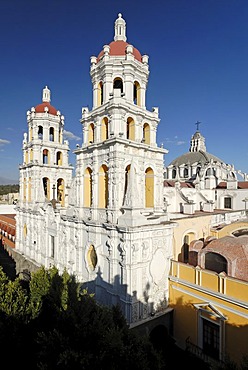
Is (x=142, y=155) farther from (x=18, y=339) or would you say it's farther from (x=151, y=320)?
(x=18, y=339)

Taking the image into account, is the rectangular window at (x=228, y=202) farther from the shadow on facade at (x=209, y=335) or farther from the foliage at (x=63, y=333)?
the foliage at (x=63, y=333)

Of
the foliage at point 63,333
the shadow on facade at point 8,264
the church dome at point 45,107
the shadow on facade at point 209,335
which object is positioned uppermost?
the church dome at point 45,107

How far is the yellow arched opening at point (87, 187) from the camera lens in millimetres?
16516

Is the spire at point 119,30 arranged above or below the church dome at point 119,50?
above

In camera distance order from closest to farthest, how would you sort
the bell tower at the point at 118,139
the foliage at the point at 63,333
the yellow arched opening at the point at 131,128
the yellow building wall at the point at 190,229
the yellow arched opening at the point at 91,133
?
1. the foliage at the point at 63,333
2. the bell tower at the point at 118,139
3. the yellow arched opening at the point at 131,128
4. the yellow building wall at the point at 190,229
5. the yellow arched opening at the point at 91,133

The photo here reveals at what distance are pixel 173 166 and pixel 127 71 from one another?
27072mm

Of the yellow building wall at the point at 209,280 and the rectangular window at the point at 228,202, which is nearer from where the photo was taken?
the yellow building wall at the point at 209,280

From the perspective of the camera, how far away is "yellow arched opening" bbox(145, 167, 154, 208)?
16273 millimetres

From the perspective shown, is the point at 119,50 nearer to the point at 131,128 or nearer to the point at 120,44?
the point at 120,44

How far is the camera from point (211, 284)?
1230cm

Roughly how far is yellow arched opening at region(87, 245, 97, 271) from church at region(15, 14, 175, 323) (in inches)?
2.4

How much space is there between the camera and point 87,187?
54.6 ft

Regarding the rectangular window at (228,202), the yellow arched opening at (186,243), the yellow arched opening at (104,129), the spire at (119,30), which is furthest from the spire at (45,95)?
the rectangular window at (228,202)

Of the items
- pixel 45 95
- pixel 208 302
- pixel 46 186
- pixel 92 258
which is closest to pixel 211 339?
pixel 208 302
